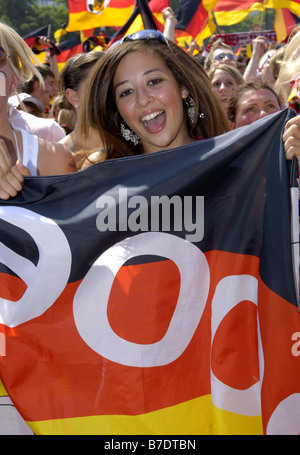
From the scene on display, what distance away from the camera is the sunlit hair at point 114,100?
104 inches

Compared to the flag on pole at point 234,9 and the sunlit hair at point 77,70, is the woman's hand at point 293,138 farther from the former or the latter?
the flag on pole at point 234,9

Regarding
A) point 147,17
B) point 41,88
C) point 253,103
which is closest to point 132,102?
point 253,103

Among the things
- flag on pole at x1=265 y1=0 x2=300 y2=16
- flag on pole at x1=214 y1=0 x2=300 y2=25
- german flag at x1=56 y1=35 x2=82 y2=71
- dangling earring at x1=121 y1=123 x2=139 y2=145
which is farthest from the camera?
german flag at x1=56 y1=35 x2=82 y2=71

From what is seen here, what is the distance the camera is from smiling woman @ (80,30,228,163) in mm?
2611

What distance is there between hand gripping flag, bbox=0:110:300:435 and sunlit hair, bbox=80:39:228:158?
0.46 metres

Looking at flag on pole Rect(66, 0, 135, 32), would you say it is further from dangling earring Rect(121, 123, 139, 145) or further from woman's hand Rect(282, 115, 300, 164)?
woman's hand Rect(282, 115, 300, 164)

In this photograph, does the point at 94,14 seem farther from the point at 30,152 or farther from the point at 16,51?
the point at 30,152

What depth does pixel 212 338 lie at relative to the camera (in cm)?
211

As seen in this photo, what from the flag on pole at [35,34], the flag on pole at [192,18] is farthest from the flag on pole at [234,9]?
the flag on pole at [35,34]

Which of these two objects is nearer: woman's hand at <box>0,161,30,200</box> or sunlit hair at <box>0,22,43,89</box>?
woman's hand at <box>0,161,30,200</box>

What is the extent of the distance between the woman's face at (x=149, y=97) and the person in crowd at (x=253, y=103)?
52.2 inches

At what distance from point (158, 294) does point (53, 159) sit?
915 mm

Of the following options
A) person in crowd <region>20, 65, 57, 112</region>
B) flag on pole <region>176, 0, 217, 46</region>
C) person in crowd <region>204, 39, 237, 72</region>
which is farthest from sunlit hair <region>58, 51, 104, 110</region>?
flag on pole <region>176, 0, 217, 46</region>

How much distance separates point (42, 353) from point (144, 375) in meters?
0.39
